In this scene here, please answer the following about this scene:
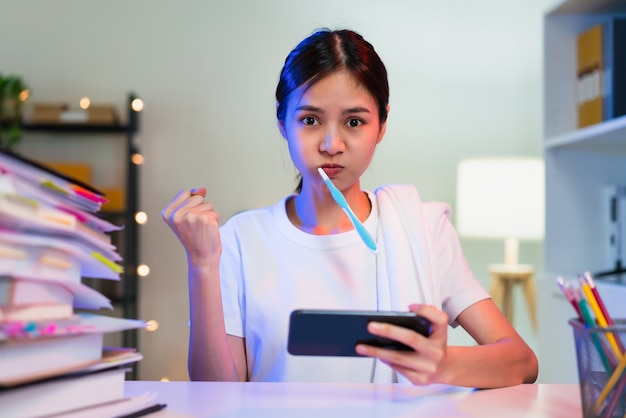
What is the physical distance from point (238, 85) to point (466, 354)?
2705mm

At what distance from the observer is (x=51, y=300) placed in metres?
0.59

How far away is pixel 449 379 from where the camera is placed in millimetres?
798

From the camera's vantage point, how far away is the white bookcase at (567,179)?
2.18 meters

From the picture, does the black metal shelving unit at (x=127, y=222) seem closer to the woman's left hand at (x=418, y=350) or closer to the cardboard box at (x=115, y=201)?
the cardboard box at (x=115, y=201)

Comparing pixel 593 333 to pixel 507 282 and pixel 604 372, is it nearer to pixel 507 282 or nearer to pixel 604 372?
pixel 604 372

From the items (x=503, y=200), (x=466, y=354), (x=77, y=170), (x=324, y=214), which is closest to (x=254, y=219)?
(x=324, y=214)

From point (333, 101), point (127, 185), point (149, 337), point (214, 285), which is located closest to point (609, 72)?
point (333, 101)

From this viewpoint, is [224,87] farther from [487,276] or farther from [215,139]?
[487,276]

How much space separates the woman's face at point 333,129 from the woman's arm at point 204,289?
0.24 m

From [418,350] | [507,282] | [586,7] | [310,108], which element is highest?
[586,7]

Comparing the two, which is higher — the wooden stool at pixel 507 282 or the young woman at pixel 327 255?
the young woman at pixel 327 255

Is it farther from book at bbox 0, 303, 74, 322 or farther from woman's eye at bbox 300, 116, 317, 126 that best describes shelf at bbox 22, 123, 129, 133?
book at bbox 0, 303, 74, 322

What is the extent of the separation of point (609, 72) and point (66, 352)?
1.85 metres

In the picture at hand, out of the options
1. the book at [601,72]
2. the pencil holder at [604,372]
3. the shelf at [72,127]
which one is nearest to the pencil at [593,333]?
the pencil holder at [604,372]
